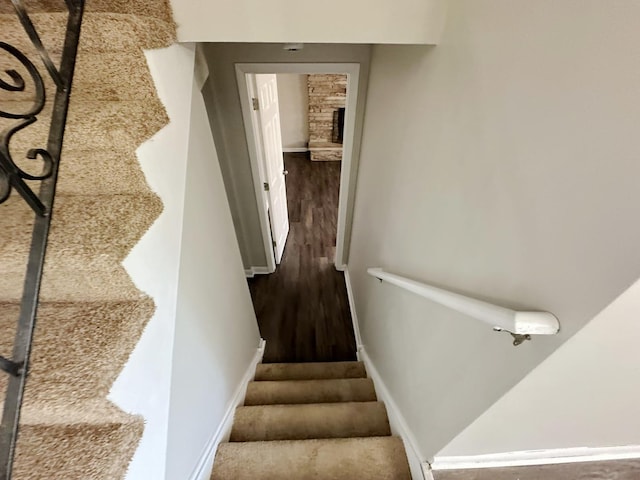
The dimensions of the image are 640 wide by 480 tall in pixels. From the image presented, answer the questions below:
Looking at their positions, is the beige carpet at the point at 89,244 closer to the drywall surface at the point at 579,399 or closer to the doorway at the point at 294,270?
the drywall surface at the point at 579,399

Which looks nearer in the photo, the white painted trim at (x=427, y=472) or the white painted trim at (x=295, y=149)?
the white painted trim at (x=427, y=472)

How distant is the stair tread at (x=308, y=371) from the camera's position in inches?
98.0

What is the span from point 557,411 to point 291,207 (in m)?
4.18

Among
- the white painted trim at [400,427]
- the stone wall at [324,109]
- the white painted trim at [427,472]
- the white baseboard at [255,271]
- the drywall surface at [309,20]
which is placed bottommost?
the white painted trim at [400,427]

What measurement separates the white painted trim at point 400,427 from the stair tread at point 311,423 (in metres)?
0.08

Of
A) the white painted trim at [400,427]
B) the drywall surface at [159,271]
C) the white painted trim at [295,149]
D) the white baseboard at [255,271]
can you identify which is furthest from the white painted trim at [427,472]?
the white painted trim at [295,149]

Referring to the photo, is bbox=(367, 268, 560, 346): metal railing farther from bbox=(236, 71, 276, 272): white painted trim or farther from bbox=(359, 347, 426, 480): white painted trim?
bbox=(236, 71, 276, 272): white painted trim

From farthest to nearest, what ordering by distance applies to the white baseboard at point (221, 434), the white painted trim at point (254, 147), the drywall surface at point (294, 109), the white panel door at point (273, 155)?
the drywall surface at point (294, 109)
the white panel door at point (273, 155)
the white painted trim at point (254, 147)
the white baseboard at point (221, 434)

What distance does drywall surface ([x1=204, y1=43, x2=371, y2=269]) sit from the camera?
226 cm

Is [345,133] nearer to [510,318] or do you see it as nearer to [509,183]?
[509,183]

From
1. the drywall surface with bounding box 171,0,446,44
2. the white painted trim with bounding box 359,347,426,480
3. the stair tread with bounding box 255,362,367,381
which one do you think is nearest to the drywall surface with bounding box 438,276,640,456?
the white painted trim with bounding box 359,347,426,480

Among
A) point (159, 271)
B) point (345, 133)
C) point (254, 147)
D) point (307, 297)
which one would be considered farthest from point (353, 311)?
point (159, 271)

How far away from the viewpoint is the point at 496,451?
39.8 inches

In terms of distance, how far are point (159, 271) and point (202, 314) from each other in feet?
1.47
